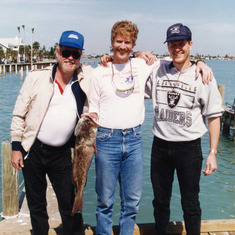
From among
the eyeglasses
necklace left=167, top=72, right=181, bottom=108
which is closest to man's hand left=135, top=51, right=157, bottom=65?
necklace left=167, top=72, right=181, bottom=108

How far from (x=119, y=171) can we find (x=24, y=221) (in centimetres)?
268

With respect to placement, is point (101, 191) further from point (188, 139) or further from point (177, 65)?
point (177, 65)

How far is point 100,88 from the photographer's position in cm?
366

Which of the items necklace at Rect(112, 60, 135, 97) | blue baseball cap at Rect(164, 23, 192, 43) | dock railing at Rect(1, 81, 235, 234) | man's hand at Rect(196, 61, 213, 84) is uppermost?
blue baseball cap at Rect(164, 23, 192, 43)

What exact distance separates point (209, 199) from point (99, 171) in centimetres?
694

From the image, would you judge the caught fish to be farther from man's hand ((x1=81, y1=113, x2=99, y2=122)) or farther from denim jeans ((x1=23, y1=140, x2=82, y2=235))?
denim jeans ((x1=23, y1=140, x2=82, y2=235))

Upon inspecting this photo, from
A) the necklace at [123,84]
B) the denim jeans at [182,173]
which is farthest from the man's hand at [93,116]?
the denim jeans at [182,173]

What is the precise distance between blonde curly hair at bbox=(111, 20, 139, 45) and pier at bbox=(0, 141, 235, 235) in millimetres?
2676

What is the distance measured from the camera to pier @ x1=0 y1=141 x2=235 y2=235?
446cm

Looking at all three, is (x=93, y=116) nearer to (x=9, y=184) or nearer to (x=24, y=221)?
(x=24, y=221)

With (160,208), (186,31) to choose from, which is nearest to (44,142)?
(160,208)

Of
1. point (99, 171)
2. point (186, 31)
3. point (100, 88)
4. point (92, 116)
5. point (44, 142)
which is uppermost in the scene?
point (186, 31)

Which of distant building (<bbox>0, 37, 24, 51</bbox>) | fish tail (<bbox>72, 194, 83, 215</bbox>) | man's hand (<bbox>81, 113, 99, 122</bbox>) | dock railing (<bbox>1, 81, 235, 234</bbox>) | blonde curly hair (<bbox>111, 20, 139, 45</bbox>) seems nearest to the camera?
man's hand (<bbox>81, 113, 99, 122</bbox>)

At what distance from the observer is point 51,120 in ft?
12.1
